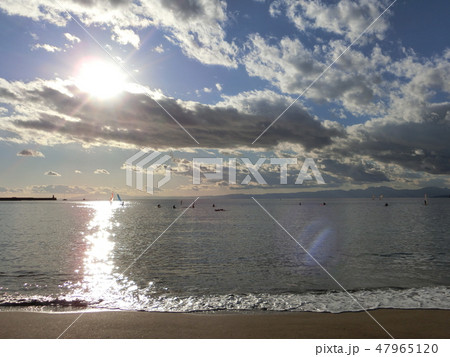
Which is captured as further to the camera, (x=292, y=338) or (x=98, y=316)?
(x=98, y=316)

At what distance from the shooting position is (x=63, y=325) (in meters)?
9.94

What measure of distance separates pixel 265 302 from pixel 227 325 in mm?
3750

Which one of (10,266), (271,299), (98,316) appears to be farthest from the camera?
(10,266)

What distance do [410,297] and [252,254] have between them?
49.5 ft

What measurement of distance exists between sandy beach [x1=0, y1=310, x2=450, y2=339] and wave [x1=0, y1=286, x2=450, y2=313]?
937 mm

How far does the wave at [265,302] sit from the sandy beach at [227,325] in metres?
0.94

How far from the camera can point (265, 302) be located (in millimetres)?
13281

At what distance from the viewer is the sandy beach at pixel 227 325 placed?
916 centimetres

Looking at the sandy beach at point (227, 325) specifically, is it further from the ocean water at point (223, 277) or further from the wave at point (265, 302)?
the ocean water at point (223, 277)

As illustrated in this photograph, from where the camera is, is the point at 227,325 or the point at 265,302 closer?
the point at 227,325

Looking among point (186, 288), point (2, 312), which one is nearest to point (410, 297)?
point (186, 288)

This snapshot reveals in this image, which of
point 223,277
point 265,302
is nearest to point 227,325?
point 265,302

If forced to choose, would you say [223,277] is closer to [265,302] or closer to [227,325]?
[265,302]
